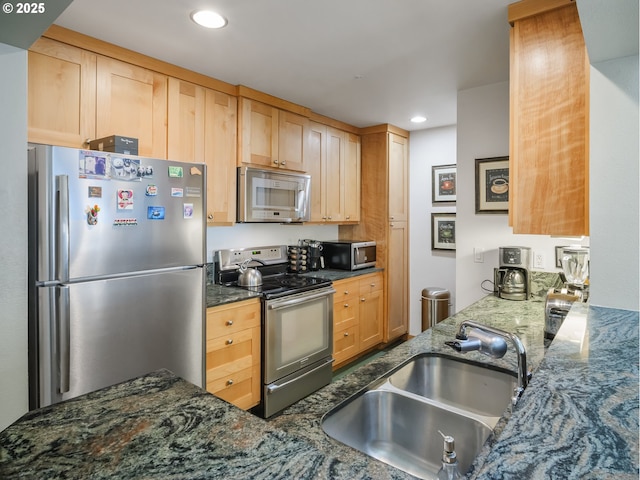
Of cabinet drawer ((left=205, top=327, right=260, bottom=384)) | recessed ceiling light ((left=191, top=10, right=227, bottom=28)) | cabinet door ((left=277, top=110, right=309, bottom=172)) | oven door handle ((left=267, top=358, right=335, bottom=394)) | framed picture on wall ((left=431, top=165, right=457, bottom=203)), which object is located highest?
recessed ceiling light ((left=191, top=10, right=227, bottom=28))

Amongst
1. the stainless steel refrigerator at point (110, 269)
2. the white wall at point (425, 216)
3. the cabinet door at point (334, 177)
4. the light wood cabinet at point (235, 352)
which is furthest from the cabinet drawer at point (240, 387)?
the white wall at point (425, 216)

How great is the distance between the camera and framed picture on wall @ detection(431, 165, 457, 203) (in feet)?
13.3

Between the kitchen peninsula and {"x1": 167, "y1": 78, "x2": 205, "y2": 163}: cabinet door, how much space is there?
→ 1.92 metres

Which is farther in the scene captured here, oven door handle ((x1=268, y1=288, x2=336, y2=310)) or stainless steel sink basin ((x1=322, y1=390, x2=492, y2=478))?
oven door handle ((x1=268, y1=288, x2=336, y2=310))

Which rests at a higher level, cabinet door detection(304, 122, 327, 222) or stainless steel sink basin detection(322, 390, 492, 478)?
cabinet door detection(304, 122, 327, 222)

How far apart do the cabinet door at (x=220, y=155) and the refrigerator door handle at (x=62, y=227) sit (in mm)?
1081

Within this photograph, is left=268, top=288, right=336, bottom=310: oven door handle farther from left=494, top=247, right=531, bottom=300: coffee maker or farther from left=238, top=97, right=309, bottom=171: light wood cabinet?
left=494, top=247, right=531, bottom=300: coffee maker

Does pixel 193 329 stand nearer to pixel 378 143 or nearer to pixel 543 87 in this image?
pixel 543 87

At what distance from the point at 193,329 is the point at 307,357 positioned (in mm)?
1069

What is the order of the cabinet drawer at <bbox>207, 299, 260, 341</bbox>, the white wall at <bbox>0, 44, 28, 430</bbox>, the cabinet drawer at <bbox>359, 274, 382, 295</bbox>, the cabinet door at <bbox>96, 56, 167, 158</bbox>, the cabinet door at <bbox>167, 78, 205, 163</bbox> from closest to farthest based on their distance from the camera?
the white wall at <bbox>0, 44, 28, 430</bbox> → the cabinet door at <bbox>96, 56, 167, 158</bbox> → the cabinet drawer at <bbox>207, 299, 260, 341</bbox> → the cabinet door at <bbox>167, 78, 205, 163</bbox> → the cabinet drawer at <bbox>359, 274, 382, 295</bbox>

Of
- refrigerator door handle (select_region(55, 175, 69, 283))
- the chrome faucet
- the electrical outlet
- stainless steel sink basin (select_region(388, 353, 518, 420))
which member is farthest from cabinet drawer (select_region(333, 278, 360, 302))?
the chrome faucet

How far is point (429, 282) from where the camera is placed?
14.0 feet

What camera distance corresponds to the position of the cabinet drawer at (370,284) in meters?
3.75

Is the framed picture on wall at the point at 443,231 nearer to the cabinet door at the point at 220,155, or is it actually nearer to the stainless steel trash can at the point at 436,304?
the stainless steel trash can at the point at 436,304
